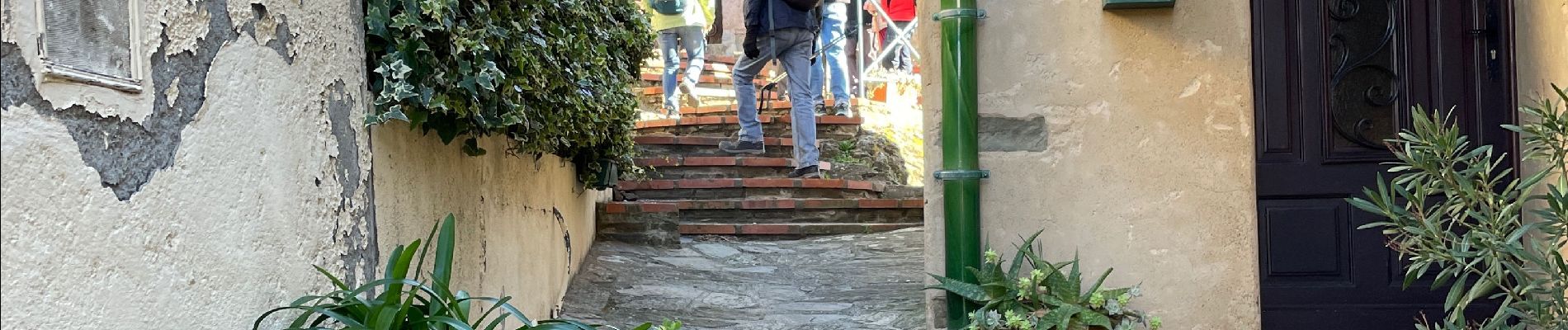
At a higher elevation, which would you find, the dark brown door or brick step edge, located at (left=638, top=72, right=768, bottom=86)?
brick step edge, located at (left=638, top=72, right=768, bottom=86)

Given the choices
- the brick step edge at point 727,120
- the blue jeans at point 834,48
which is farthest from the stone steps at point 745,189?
the brick step edge at point 727,120

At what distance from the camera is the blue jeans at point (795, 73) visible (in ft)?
19.4

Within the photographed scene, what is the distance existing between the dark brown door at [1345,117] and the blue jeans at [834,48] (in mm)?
4142

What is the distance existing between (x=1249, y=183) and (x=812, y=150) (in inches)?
147

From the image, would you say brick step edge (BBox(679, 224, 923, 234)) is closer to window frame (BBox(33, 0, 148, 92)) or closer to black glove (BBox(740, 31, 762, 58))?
black glove (BBox(740, 31, 762, 58))

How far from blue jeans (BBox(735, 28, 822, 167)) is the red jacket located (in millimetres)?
3425

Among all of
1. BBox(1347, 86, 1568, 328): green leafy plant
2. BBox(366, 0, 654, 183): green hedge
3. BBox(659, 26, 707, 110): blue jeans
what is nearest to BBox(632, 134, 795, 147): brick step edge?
BBox(659, 26, 707, 110): blue jeans

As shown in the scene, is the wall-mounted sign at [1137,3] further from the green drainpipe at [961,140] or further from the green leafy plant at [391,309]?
the green leafy plant at [391,309]

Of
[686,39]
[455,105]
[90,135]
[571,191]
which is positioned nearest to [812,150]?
[686,39]

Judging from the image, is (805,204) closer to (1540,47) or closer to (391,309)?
(1540,47)

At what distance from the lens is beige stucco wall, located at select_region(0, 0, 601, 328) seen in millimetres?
1168

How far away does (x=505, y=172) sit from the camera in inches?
128

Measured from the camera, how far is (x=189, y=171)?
1.46 metres

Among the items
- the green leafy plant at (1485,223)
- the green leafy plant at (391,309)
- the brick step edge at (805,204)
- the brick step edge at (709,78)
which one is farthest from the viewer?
the brick step edge at (709,78)
